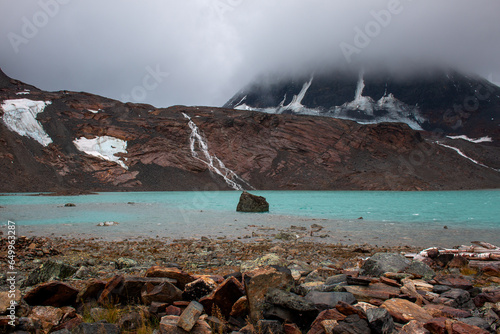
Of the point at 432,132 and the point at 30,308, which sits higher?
the point at 432,132

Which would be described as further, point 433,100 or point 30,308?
point 433,100

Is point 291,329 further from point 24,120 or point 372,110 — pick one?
point 372,110

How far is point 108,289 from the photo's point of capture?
494 centimetres

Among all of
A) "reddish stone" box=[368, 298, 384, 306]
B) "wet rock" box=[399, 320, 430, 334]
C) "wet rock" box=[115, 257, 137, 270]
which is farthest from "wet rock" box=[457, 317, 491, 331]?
"wet rock" box=[115, 257, 137, 270]

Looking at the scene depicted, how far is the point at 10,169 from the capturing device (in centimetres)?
7062

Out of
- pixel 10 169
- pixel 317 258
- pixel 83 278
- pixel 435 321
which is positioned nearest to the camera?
pixel 435 321

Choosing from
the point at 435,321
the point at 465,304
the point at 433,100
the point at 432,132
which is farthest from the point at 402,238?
the point at 433,100

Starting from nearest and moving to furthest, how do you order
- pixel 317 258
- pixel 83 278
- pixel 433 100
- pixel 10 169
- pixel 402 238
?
pixel 83 278 → pixel 317 258 → pixel 402 238 → pixel 10 169 → pixel 433 100

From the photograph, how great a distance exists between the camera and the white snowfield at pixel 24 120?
83.2 metres

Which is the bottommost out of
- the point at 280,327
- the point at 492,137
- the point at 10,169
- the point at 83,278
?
the point at 83,278

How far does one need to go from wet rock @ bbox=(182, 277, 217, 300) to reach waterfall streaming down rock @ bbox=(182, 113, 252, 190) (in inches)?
3343

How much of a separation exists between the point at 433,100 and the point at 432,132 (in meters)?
24.7

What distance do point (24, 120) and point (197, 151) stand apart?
4667 cm

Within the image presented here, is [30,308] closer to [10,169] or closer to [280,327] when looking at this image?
[280,327]
